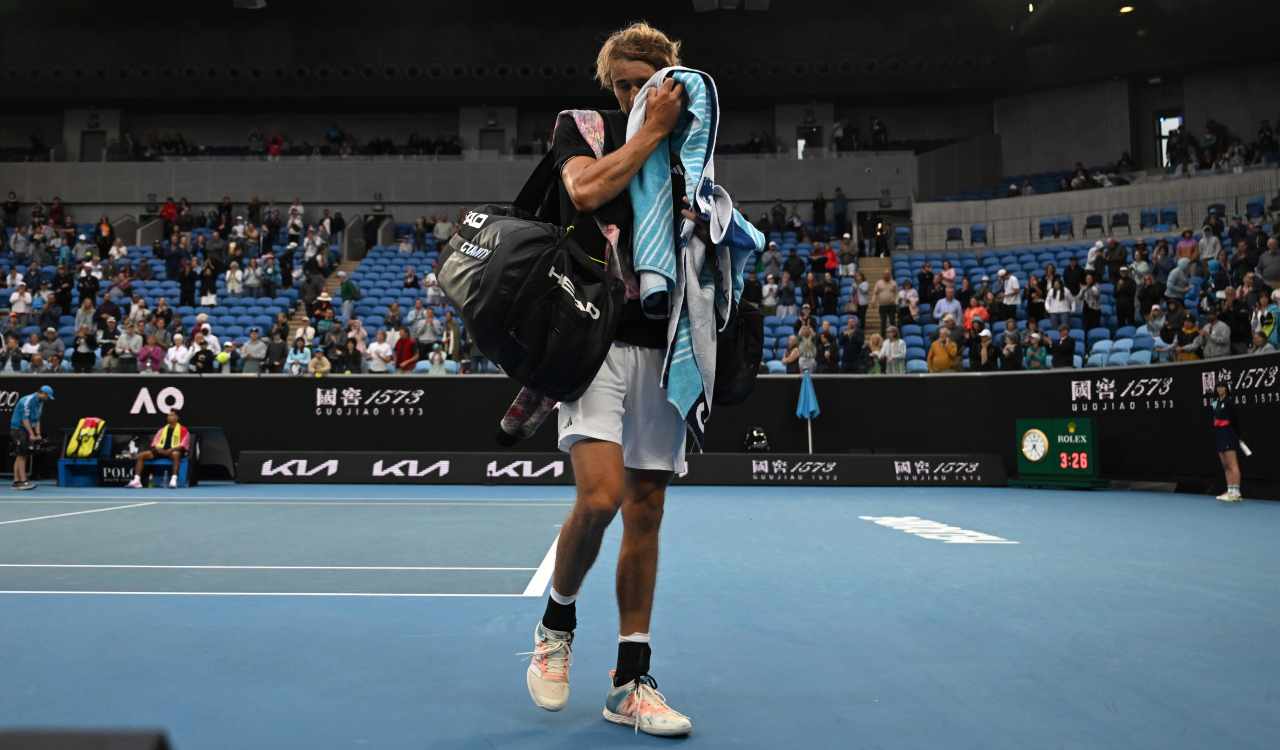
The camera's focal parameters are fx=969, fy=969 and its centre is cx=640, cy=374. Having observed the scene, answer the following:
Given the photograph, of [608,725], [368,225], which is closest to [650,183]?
[608,725]

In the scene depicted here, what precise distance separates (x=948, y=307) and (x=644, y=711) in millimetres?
16490

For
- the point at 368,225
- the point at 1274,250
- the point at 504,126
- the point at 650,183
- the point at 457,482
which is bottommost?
the point at 457,482

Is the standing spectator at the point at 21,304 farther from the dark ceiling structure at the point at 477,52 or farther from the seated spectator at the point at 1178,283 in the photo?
the seated spectator at the point at 1178,283

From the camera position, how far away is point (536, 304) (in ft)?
8.66

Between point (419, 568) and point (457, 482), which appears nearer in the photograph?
point (419, 568)

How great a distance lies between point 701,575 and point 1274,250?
1603 cm

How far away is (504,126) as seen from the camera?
3453 centimetres

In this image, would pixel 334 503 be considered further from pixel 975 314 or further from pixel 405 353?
pixel 975 314

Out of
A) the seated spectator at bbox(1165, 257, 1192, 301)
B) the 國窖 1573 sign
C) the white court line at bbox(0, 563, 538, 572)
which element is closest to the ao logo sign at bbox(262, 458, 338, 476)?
the white court line at bbox(0, 563, 538, 572)

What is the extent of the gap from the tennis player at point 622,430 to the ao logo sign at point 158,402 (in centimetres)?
1580

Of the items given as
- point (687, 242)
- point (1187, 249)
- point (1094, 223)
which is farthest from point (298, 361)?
point (1094, 223)

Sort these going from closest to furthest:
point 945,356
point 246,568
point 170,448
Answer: point 246,568 < point 170,448 < point 945,356

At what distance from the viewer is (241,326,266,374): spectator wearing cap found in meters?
17.1

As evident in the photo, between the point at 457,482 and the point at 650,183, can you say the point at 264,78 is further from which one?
the point at 650,183
